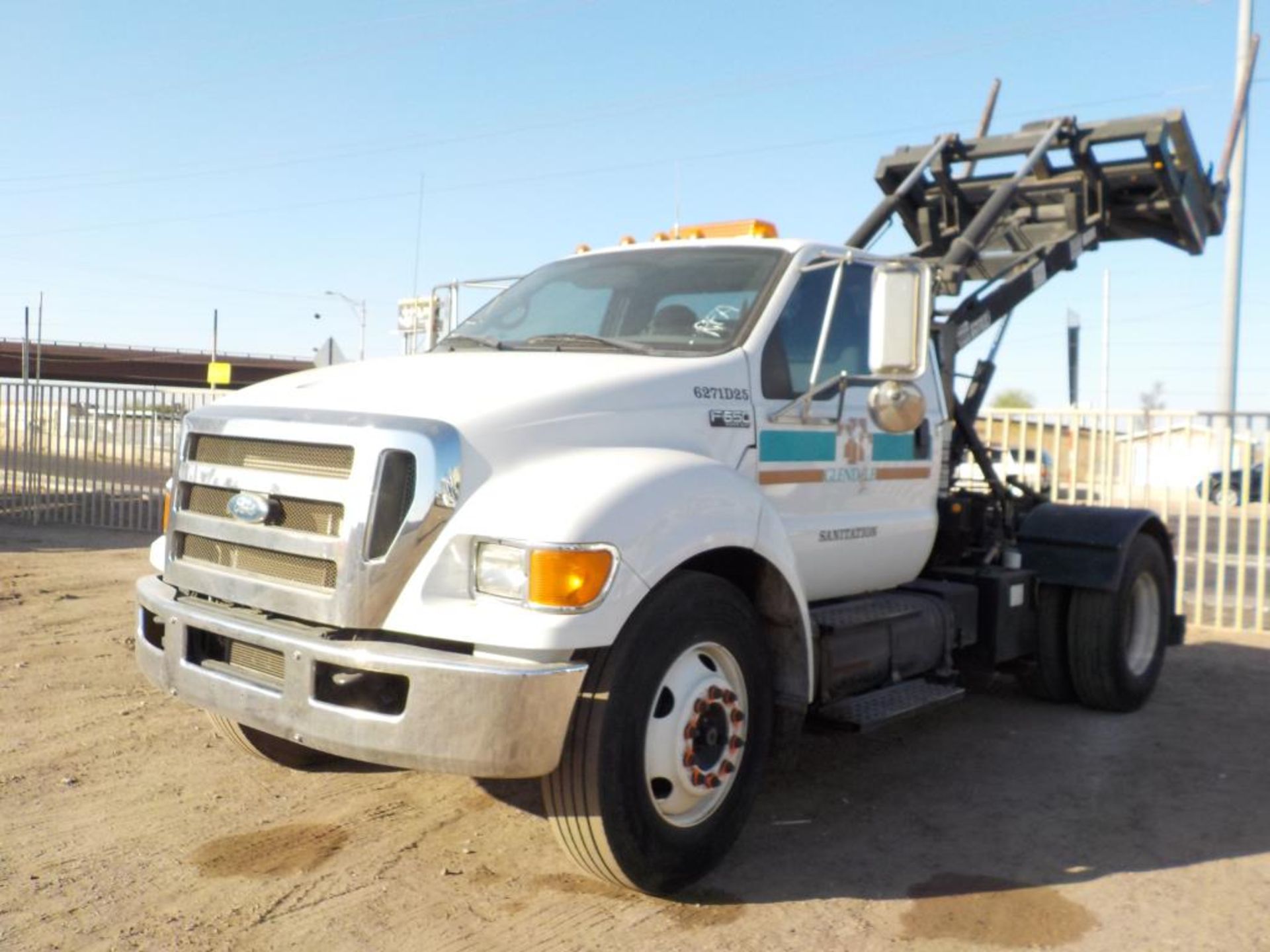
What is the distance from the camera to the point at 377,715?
137 inches


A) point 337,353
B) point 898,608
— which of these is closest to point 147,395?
point 337,353

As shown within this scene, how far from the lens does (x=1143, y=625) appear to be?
23.5ft

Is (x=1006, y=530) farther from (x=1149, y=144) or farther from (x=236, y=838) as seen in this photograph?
(x=236, y=838)

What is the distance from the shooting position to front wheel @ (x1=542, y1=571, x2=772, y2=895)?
11.8 ft

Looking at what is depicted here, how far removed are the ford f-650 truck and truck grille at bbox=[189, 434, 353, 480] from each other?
1cm

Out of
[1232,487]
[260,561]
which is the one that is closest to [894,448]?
[260,561]

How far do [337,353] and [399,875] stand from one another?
9.94m

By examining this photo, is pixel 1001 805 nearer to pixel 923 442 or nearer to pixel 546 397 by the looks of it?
pixel 923 442

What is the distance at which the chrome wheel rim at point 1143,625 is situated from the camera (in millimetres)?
7035

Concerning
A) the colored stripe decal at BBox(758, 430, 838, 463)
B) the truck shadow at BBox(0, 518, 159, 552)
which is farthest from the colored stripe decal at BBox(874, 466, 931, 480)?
the truck shadow at BBox(0, 518, 159, 552)

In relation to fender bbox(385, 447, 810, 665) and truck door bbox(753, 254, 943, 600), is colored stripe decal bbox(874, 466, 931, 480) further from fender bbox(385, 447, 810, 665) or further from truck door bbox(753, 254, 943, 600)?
fender bbox(385, 447, 810, 665)

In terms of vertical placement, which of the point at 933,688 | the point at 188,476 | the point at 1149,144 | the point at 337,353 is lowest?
the point at 933,688

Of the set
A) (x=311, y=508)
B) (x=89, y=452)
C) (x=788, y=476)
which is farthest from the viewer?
(x=89, y=452)

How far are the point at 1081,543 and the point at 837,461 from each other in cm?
241
